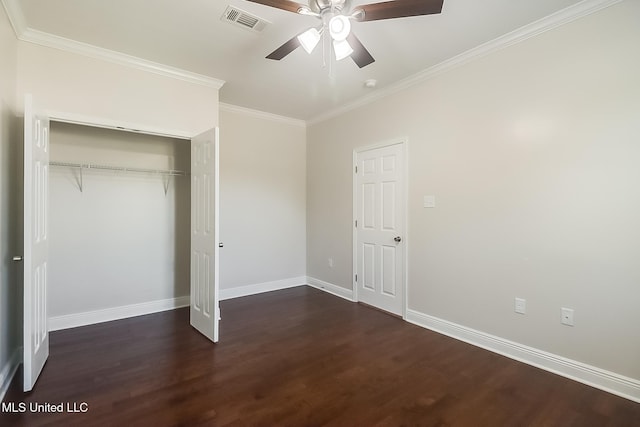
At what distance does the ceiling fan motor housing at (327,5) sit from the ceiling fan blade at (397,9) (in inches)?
4.1

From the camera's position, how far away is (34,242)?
213cm

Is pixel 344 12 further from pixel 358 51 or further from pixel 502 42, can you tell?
pixel 502 42

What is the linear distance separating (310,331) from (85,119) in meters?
2.98

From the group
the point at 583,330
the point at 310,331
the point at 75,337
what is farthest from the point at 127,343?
the point at 583,330

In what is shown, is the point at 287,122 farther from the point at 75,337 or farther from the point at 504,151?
the point at 75,337

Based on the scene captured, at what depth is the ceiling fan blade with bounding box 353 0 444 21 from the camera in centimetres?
165

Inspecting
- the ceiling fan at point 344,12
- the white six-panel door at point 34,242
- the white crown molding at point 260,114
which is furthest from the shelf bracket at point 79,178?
the ceiling fan at point 344,12

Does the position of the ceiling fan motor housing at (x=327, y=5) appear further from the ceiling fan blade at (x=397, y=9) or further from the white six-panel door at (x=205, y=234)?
the white six-panel door at (x=205, y=234)

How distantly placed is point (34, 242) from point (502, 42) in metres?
4.06

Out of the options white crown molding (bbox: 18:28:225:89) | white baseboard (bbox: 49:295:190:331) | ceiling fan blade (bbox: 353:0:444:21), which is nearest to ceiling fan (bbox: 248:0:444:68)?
ceiling fan blade (bbox: 353:0:444:21)

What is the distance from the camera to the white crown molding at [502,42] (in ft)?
7.23

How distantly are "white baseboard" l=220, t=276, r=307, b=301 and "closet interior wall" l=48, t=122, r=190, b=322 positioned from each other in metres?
0.58

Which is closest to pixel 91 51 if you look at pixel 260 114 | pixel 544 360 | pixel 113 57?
pixel 113 57

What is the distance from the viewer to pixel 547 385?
2.21 meters
